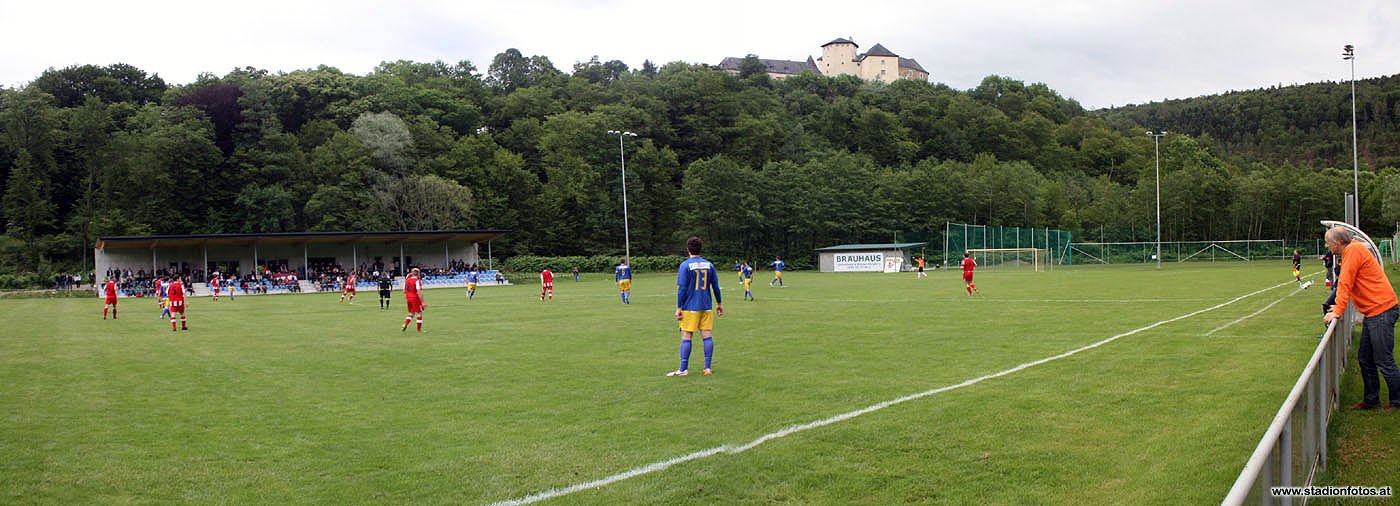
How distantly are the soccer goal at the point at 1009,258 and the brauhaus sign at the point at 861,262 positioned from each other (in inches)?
259

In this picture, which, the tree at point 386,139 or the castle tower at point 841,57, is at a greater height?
the castle tower at point 841,57

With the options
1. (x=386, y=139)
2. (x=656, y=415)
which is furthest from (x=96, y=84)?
(x=656, y=415)

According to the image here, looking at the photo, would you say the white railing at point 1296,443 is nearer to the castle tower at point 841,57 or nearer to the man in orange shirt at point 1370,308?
the man in orange shirt at point 1370,308

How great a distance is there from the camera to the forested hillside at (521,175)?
7981 centimetres

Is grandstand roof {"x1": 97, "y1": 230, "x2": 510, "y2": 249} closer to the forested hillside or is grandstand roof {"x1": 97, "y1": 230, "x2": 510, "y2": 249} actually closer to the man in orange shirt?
the forested hillside

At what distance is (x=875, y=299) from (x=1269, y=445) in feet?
86.5

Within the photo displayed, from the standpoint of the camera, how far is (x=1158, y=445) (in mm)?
7082

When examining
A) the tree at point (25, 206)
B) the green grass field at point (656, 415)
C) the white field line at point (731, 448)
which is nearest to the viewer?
the white field line at point (731, 448)

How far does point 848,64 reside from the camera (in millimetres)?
183875

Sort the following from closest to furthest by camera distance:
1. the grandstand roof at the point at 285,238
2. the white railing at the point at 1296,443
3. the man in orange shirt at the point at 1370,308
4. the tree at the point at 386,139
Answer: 1. the white railing at the point at 1296,443
2. the man in orange shirt at the point at 1370,308
3. the grandstand roof at the point at 285,238
4. the tree at the point at 386,139

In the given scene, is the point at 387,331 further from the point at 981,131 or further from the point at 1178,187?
the point at 981,131

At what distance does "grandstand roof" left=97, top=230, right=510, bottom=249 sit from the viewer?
58.0 m

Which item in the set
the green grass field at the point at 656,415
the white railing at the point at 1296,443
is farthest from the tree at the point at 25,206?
the white railing at the point at 1296,443

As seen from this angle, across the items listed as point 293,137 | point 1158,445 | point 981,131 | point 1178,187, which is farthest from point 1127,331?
point 981,131
